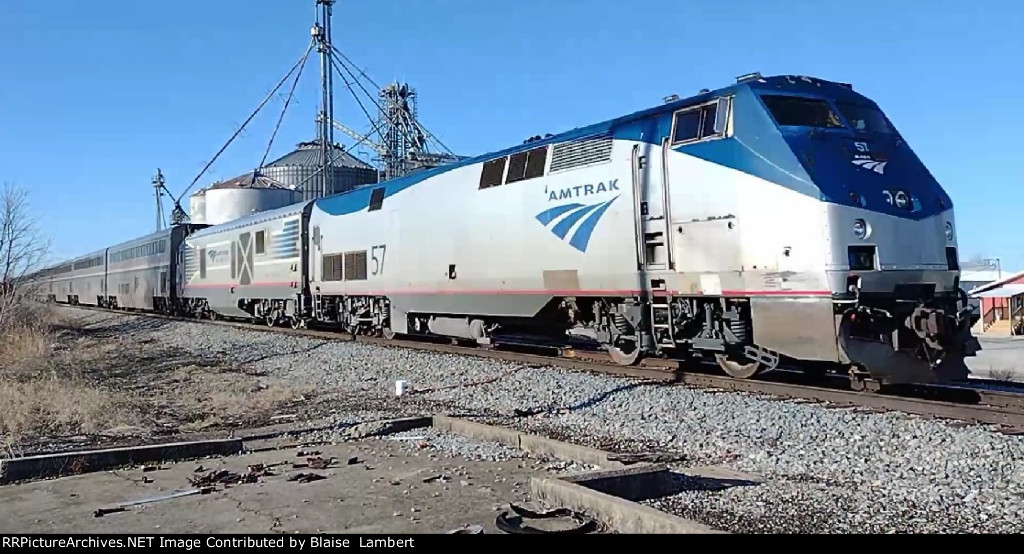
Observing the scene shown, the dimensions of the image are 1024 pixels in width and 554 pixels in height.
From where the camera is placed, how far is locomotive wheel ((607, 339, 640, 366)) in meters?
12.1

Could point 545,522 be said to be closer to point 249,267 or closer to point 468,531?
point 468,531

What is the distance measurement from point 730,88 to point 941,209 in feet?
9.70

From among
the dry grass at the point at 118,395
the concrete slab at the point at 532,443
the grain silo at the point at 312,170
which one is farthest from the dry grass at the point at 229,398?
the grain silo at the point at 312,170

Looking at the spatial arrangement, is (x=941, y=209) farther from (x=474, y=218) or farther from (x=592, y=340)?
(x=592, y=340)

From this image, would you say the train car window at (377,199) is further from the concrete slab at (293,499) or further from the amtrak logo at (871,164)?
the concrete slab at (293,499)

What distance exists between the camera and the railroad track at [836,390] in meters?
8.12

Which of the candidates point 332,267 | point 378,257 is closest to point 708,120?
point 378,257

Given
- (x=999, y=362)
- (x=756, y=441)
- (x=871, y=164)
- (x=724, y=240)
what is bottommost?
(x=999, y=362)

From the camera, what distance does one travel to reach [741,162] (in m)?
9.73

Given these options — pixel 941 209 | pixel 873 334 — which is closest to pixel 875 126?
pixel 941 209

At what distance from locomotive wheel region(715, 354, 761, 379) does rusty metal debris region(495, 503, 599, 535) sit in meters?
5.96

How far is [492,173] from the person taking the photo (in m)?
14.4

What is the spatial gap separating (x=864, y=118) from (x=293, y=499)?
8505mm

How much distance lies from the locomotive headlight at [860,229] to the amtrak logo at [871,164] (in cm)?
83
